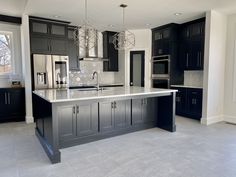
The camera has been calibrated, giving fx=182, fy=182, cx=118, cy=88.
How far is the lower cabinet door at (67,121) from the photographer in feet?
9.84

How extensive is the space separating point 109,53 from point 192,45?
2861 millimetres

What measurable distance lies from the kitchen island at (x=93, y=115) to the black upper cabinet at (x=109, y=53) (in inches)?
119

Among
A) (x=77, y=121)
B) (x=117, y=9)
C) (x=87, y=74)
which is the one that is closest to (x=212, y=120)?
(x=77, y=121)

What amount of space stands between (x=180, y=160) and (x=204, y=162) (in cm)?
33

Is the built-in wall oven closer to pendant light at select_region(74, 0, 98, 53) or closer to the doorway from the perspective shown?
the doorway

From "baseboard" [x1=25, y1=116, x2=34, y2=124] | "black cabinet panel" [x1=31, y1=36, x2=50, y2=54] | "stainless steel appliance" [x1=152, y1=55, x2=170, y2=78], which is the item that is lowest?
"baseboard" [x1=25, y1=116, x2=34, y2=124]

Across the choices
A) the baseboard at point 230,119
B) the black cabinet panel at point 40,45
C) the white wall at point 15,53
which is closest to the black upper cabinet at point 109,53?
the black cabinet panel at point 40,45

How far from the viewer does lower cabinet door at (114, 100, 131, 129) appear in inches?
143

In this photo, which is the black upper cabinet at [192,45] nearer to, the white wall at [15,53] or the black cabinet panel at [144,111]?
the black cabinet panel at [144,111]

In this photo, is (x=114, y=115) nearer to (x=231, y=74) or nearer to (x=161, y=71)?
(x=161, y=71)

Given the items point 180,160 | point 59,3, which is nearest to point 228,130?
Answer: point 180,160

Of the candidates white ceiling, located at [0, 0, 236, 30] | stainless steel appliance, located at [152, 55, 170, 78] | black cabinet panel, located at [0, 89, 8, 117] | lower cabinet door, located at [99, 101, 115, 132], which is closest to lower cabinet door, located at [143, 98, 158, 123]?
lower cabinet door, located at [99, 101, 115, 132]

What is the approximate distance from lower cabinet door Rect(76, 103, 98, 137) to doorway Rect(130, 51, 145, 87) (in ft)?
11.6

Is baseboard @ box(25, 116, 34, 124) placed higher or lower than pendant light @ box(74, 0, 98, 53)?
lower
